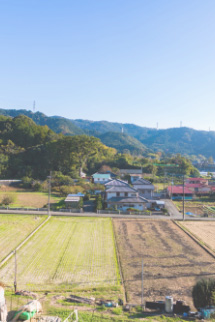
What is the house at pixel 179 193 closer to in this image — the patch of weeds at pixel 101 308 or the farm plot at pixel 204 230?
the farm plot at pixel 204 230

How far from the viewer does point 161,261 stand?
16125 mm

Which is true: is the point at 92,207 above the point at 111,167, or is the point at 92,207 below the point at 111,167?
below

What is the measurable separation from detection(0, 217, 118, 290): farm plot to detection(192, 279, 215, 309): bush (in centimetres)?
480

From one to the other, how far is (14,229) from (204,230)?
19.0 meters

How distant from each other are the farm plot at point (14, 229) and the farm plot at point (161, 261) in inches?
328

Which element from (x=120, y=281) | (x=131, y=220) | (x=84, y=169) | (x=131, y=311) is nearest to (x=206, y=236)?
(x=131, y=220)

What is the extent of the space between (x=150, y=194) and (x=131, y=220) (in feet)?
47.9

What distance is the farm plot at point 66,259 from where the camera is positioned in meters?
13.4

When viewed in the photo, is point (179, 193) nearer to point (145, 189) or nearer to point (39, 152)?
point (145, 189)

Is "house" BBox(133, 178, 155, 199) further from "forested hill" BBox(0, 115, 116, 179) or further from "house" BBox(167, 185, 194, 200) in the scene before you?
"forested hill" BBox(0, 115, 116, 179)

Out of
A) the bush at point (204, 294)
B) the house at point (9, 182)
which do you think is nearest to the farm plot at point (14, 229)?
the bush at point (204, 294)

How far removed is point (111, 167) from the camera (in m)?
70.5

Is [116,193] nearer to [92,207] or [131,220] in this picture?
[92,207]

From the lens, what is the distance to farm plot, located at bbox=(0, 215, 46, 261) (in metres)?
18.2
